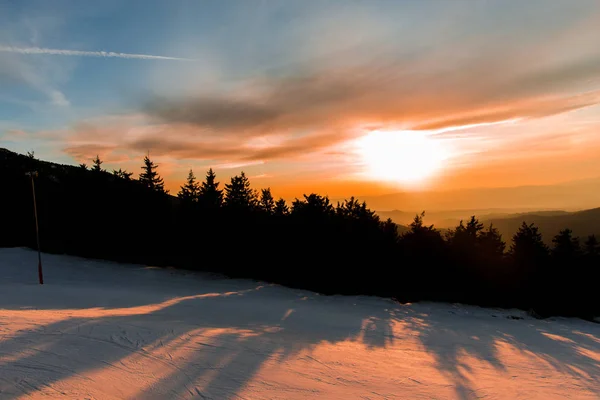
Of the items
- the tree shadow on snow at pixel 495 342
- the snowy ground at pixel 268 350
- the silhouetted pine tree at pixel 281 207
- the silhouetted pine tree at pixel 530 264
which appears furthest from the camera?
the silhouetted pine tree at pixel 281 207

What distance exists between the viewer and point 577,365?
12.9 meters

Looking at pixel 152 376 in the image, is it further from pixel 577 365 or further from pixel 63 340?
pixel 577 365

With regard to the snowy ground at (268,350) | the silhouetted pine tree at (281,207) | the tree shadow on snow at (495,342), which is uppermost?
the silhouetted pine tree at (281,207)

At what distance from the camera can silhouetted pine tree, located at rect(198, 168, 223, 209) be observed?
3491 cm

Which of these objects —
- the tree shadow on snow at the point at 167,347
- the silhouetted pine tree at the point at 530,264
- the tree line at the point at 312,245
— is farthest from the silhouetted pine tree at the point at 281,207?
the silhouetted pine tree at the point at 530,264

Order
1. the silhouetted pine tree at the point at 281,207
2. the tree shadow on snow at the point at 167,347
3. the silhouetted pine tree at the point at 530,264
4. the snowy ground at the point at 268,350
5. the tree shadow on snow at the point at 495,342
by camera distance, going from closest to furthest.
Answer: the tree shadow on snow at the point at 167,347 < the snowy ground at the point at 268,350 < the tree shadow on snow at the point at 495,342 < the silhouetted pine tree at the point at 530,264 < the silhouetted pine tree at the point at 281,207

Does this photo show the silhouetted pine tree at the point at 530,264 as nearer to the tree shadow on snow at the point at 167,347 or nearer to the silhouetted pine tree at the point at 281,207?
the tree shadow on snow at the point at 167,347

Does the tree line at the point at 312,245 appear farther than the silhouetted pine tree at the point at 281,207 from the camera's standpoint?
No

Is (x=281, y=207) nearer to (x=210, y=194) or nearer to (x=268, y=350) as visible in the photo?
(x=210, y=194)

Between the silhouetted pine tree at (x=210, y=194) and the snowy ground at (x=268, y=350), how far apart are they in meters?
13.7

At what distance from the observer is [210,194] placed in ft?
129

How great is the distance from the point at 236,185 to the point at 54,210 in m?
21.8

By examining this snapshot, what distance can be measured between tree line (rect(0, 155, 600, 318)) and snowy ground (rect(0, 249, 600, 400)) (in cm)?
511

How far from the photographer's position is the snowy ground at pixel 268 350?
796cm
